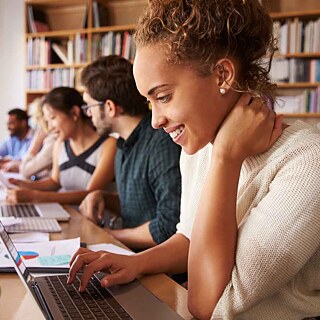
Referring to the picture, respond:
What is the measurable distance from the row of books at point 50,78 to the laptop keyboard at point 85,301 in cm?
420

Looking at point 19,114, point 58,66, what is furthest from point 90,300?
point 58,66

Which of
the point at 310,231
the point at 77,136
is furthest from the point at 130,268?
the point at 77,136

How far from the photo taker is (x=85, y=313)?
2.87ft

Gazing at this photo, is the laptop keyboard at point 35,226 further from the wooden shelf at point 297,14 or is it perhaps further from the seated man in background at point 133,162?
the wooden shelf at point 297,14

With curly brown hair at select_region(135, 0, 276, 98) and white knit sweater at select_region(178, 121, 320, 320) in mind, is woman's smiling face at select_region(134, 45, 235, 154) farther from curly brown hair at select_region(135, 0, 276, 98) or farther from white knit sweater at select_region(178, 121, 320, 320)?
white knit sweater at select_region(178, 121, 320, 320)

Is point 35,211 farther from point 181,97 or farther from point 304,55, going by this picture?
point 304,55

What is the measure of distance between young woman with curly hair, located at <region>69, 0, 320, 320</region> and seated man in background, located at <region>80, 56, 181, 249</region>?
28.5 inches

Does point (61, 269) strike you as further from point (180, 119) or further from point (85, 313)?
point (180, 119)

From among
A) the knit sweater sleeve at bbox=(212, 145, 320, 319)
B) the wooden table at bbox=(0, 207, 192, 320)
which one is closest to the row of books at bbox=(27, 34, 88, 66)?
the wooden table at bbox=(0, 207, 192, 320)

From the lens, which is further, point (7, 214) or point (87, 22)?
point (87, 22)

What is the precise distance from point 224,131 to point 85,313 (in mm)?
414

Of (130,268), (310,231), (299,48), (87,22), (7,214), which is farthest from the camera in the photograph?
(87,22)

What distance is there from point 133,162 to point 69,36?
347cm

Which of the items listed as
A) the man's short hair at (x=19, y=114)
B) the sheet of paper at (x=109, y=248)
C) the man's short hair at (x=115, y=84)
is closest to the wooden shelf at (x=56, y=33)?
the man's short hair at (x=19, y=114)
